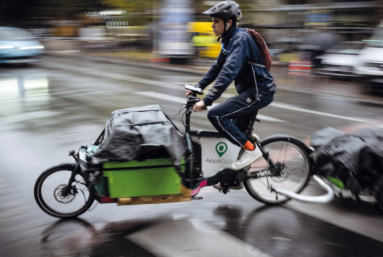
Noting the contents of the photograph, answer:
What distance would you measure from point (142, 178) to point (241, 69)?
1375mm

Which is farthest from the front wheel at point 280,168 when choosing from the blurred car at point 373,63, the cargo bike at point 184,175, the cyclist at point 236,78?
the blurred car at point 373,63

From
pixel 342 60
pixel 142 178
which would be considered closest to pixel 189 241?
pixel 142 178

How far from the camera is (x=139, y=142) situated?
3225mm

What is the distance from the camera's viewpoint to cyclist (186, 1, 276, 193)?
11.1 ft

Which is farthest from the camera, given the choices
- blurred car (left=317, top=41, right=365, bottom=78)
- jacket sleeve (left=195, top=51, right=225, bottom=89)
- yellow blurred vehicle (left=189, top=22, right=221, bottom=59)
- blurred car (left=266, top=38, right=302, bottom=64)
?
yellow blurred vehicle (left=189, top=22, right=221, bottom=59)

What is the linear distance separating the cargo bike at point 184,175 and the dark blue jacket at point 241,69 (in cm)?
28

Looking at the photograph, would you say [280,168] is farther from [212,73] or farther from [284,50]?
[284,50]

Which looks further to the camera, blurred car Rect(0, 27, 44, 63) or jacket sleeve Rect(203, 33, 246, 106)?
blurred car Rect(0, 27, 44, 63)

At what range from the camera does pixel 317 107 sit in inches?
352

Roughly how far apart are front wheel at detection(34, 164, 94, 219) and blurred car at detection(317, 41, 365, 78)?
10.9 meters

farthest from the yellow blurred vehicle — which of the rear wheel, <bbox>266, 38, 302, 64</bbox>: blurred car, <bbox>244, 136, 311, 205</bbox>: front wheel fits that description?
the rear wheel

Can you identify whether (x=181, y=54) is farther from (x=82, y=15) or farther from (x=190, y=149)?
(x=82, y=15)

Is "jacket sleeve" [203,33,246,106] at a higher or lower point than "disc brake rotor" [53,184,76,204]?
higher

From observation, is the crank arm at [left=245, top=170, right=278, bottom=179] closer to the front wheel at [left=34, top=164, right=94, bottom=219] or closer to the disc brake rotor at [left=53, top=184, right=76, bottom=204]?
the front wheel at [left=34, top=164, right=94, bottom=219]
